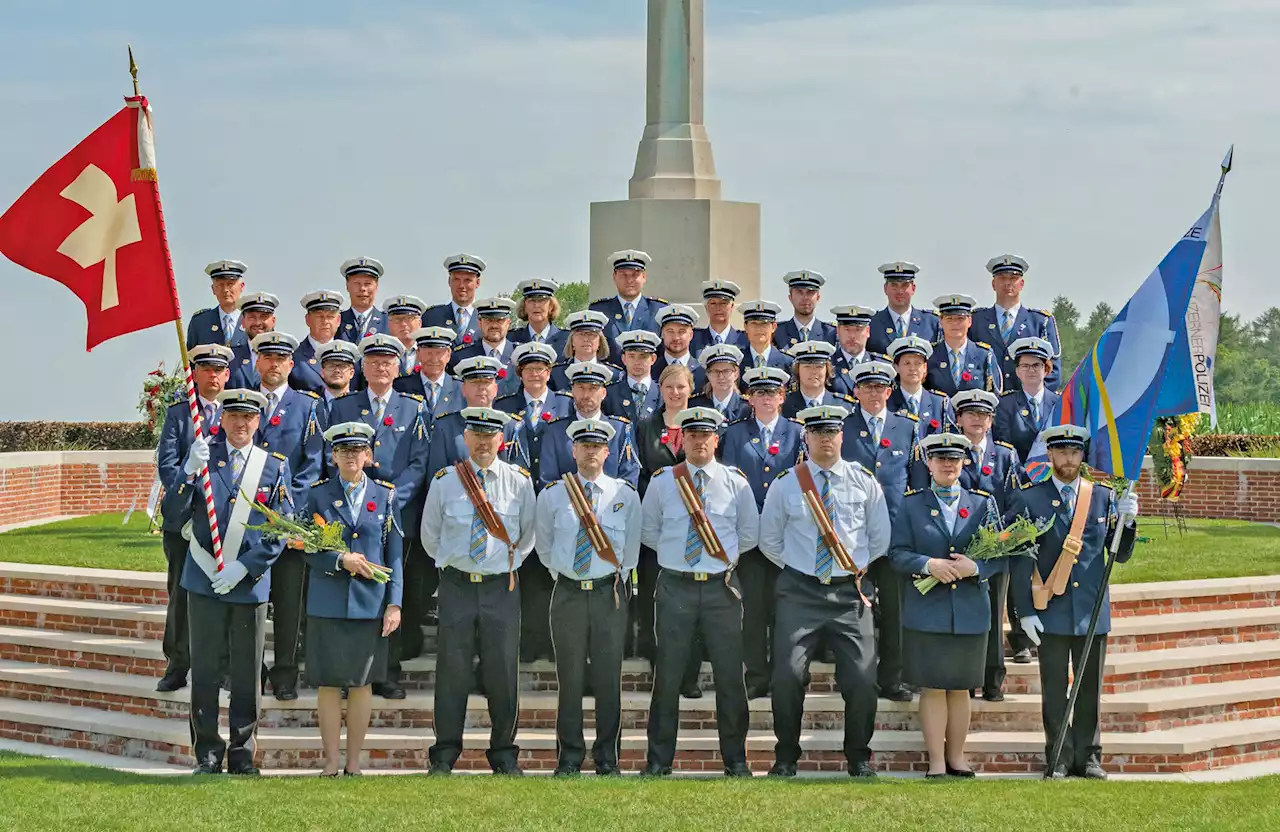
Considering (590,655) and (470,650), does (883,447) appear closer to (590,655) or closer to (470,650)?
(590,655)

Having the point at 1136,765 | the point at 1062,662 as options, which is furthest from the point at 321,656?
the point at 1136,765

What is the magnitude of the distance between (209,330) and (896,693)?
16.8ft

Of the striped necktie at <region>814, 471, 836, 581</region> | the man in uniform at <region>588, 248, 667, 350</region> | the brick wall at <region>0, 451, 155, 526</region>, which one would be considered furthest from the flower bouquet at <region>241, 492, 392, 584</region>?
the brick wall at <region>0, 451, 155, 526</region>

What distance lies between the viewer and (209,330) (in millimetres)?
11633

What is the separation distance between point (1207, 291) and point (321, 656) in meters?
5.62

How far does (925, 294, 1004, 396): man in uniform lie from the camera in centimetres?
1140

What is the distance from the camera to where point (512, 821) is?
8281 millimetres

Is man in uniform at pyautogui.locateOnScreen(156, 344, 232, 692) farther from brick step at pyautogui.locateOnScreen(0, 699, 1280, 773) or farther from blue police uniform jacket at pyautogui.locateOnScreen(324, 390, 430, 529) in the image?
brick step at pyautogui.locateOnScreen(0, 699, 1280, 773)

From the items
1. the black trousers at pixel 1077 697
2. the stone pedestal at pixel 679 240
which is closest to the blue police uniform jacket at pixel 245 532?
the black trousers at pixel 1077 697

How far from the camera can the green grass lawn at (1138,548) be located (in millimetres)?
13797

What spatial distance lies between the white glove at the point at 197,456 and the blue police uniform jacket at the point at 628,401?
8.09ft

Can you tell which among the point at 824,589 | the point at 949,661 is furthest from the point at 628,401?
the point at 949,661

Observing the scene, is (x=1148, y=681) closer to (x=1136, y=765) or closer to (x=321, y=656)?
(x=1136, y=765)

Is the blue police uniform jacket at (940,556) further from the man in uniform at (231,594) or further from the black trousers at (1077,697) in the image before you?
the man in uniform at (231,594)
